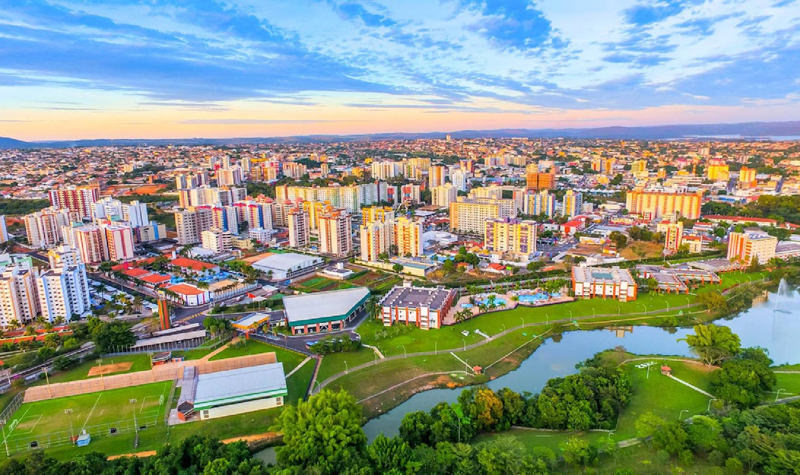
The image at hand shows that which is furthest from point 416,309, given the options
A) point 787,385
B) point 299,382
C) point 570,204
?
point 570,204

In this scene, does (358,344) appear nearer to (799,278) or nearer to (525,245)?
(525,245)

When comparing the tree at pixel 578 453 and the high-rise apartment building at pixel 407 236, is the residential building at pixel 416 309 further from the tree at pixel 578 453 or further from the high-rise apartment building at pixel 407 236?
the tree at pixel 578 453

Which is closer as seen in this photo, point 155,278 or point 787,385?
point 787,385

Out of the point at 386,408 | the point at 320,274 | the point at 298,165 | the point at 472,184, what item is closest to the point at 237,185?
the point at 298,165

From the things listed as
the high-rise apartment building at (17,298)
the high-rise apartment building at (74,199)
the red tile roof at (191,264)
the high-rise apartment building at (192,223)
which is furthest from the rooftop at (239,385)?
the high-rise apartment building at (74,199)

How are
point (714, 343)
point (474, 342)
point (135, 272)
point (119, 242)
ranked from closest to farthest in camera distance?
point (714, 343)
point (474, 342)
point (135, 272)
point (119, 242)

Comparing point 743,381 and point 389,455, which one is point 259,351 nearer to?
point 389,455

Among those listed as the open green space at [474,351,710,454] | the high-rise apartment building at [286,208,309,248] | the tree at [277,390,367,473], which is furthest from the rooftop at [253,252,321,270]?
the open green space at [474,351,710,454]

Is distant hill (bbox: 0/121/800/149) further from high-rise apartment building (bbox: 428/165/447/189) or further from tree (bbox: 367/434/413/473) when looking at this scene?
tree (bbox: 367/434/413/473)
